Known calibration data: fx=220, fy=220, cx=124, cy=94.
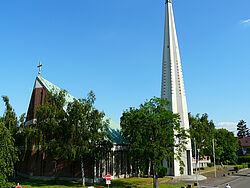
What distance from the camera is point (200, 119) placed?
51125mm

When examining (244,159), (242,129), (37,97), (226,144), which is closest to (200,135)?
(226,144)

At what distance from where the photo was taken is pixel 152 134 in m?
26.0

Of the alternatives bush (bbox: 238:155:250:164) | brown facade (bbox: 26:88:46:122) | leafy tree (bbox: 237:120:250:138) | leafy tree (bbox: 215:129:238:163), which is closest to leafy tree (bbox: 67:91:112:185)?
brown facade (bbox: 26:88:46:122)

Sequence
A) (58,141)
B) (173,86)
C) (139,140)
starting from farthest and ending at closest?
(173,86), (58,141), (139,140)

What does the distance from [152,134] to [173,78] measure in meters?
19.0

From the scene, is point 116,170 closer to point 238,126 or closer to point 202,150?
point 202,150

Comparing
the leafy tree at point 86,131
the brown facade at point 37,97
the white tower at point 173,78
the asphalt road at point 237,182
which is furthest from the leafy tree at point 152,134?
the brown facade at point 37,97

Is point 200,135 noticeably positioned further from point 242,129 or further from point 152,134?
point 242,129

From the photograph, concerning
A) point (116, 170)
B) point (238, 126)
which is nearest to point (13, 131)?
point (116, 170)

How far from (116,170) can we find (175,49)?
2519cm

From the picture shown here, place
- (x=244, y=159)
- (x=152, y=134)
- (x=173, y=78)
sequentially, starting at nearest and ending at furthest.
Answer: (x=152, y=134), (x=173, y=78), (x=244, y=159)

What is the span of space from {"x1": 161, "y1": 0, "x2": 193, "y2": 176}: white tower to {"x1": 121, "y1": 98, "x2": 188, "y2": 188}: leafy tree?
14719 millimetres

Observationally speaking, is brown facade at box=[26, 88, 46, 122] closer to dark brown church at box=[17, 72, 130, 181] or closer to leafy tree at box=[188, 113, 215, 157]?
dark brown church at box=[17, 72, 130, 181]

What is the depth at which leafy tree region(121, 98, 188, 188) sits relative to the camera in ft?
81.7
